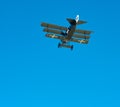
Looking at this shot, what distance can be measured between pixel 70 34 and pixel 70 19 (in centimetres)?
440

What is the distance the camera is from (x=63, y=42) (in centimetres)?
15088

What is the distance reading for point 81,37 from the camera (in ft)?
504

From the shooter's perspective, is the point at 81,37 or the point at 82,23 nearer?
the point at 82,23

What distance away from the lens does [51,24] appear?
500ft

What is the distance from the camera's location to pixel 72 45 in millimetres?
151625

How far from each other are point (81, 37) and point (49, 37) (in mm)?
7507

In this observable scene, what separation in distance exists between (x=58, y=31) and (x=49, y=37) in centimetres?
343

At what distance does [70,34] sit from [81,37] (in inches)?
222

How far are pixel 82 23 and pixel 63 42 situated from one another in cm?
825

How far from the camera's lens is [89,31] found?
153 m

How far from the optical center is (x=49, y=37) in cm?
15000

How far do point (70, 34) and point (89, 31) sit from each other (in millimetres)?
6221

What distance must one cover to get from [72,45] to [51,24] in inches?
240

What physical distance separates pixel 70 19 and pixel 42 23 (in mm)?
8385
